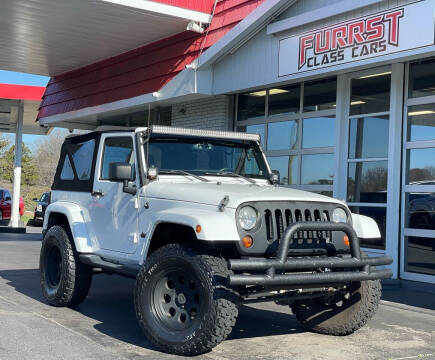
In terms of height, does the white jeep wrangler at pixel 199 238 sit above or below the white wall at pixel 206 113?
below

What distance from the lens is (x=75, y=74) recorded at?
16000 mm

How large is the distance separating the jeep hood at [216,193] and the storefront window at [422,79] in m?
4.37

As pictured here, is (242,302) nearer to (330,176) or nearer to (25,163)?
(330,176)

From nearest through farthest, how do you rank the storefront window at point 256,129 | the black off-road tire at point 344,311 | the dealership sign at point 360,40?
the black off-road tire at point 344,311 → the dealership sign at point 360,40 → the storefront window at point 256,129

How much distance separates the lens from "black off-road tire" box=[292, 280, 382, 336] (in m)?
5.62

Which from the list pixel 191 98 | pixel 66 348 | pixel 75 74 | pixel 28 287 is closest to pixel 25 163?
pixel 75 74

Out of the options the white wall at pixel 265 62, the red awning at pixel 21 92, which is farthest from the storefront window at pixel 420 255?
the red awning at pixel 21 92

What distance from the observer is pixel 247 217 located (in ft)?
16.2

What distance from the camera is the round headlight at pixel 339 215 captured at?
18.0 feet

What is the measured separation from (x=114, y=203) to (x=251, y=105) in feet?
21.4

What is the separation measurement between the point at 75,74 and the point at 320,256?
40.0 ft

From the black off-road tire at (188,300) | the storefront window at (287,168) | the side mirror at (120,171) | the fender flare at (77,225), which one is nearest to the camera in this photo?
the black off-road tire at (188,300)

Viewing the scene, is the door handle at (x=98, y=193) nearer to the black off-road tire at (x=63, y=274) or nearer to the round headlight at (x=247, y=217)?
the black off-road tire at (x=63, y=274)

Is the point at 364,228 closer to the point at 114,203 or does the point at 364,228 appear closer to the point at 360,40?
the point at 114,203
